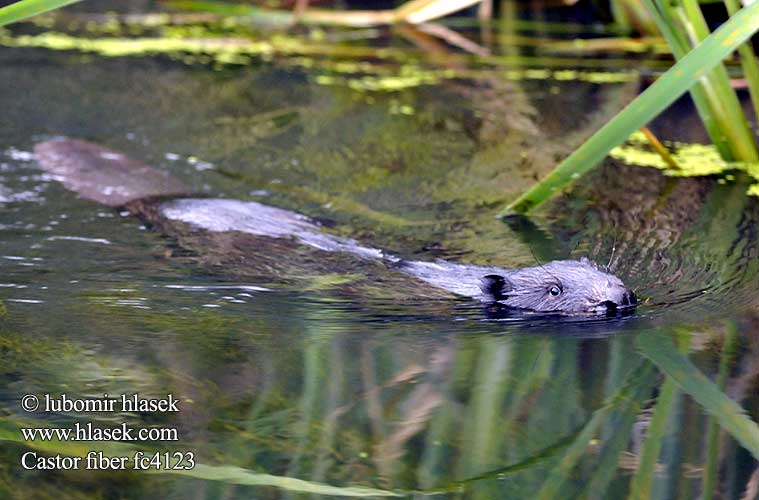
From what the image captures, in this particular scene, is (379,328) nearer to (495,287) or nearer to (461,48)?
(495,287)

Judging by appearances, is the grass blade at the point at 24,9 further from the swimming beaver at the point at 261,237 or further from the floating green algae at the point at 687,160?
the floating green algae at the point at 687,160

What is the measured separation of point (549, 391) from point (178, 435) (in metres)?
0.93

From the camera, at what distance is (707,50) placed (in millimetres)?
Answer: 3336

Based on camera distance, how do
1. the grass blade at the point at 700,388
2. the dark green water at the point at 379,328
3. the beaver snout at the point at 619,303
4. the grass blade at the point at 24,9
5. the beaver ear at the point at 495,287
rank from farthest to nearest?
the beaver ear at the point at 495,287 < the beaver snout at the point at 619,303 < the grass blade at the point at 24,9 < the grass blade at the point at 700,388 < the dark green water at the point at 379,328

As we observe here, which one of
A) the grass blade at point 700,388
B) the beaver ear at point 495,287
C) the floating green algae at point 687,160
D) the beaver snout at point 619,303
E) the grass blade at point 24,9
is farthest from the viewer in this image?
the floating green algae at point 687,160

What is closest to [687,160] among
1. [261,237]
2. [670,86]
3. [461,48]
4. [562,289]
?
[670,86]

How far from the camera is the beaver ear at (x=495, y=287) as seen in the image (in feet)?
11.2

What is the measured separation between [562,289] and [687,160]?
2.00 meters

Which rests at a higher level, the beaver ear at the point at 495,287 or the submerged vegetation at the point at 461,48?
the submerged vegetation at the point at 461,48

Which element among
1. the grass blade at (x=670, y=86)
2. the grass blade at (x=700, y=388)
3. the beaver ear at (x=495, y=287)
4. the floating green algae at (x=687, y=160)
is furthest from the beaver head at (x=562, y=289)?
the floating green algae at (x=687, y=160)

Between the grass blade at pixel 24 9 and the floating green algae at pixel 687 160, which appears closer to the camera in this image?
the grass blade at pixel 24 9

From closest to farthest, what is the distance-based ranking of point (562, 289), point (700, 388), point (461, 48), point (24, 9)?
point (700, 388)
point (24, 9)
point (562, 289)
point (461, 48)

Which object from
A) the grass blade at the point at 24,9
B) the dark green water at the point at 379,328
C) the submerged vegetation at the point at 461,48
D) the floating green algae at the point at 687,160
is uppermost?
the grass blade at the point at 24,9

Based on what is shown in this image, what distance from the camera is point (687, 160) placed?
5.04 meters
